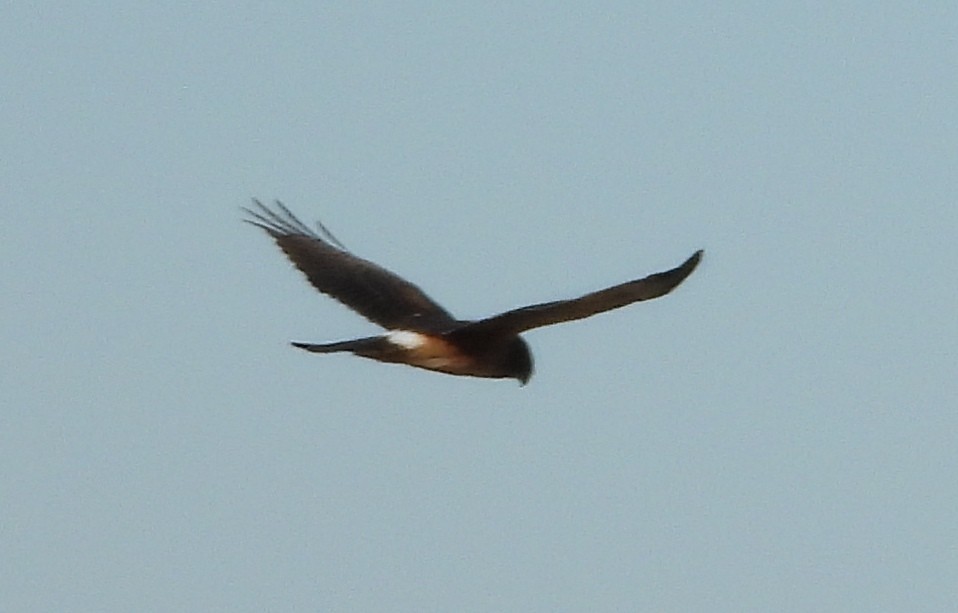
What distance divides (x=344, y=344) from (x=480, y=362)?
1144mm

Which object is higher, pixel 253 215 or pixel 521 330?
pixel 253 215

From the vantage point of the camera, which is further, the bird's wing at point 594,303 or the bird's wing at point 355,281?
the bird's wing at point 355,281

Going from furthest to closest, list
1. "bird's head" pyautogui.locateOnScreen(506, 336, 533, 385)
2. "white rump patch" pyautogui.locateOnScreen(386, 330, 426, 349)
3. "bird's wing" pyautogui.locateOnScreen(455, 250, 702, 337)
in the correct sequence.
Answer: "bird's head" pyautogui.locateOnScreen(506, 336, 533, 385) < "white rump patch" pyautogui.locateOnScreen(386, 330, 426, 349) < "bird's wing" pyautogui.locateOnScreen(455, 250, 702, 337)

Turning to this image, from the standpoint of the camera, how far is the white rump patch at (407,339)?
14445 mm

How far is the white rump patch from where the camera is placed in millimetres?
14445

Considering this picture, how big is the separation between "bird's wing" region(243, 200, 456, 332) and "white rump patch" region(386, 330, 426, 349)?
12 centimetres

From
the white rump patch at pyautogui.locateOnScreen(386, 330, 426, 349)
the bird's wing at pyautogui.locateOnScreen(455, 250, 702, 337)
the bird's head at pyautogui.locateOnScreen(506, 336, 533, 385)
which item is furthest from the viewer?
the bird's head at pyautogui.locateOnScreen(506, 336, 533, 385)

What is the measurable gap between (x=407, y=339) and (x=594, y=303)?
2.21 metres

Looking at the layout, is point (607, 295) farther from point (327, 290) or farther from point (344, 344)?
point (327, 290)

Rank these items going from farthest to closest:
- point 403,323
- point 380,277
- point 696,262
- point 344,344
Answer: point 380,277 < point 403,323 < point 344,344 < point 696,262

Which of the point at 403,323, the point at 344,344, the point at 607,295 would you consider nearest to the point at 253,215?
the point at 403,323

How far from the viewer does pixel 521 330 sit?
45.5ft

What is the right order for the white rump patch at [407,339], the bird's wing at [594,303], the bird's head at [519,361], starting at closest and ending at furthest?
the bird's wing at [594,303], the white rump patch at [407,339], the bird's head at [519,361]

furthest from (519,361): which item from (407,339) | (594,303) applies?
(594,303)
